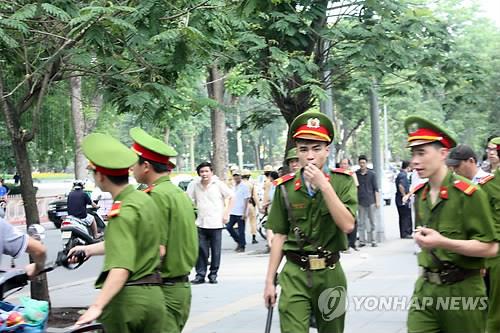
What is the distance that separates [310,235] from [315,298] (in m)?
0.41

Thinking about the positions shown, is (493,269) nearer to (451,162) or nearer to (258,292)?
(451,162)

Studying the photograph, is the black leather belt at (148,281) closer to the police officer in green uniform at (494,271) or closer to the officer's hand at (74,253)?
the officer's hand at (74,253)

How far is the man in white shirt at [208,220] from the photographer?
13156 millimetres

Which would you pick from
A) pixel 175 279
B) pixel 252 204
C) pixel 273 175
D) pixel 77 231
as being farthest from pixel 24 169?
pixel 252 204

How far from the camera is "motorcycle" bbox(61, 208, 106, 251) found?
7735 millimetres

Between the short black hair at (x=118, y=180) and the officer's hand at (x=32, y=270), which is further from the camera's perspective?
the officer's hand at (x=32, y=270)

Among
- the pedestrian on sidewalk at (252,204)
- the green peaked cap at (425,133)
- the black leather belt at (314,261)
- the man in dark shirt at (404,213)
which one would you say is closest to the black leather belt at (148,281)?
the black leather belt at (314,261)

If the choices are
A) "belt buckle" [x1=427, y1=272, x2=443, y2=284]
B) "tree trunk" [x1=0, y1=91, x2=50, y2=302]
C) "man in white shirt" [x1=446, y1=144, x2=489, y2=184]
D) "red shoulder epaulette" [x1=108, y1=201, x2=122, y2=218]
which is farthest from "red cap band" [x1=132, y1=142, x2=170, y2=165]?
"tree trunk" [x1=0, y1=91, x2=50, y2=302]

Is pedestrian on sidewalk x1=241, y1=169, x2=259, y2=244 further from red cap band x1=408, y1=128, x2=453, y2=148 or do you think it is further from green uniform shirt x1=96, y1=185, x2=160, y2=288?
green uniform shirt x1=96, y1=185, x2=160, y2=288

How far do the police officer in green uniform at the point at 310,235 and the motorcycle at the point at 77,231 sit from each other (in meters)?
1.42

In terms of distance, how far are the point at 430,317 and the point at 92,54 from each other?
5.38 m

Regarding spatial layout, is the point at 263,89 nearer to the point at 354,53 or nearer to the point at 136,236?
the point at 354,53

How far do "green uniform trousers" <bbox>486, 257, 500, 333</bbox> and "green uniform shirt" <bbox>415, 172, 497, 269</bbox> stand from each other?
136cm

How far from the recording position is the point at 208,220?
518 inches
